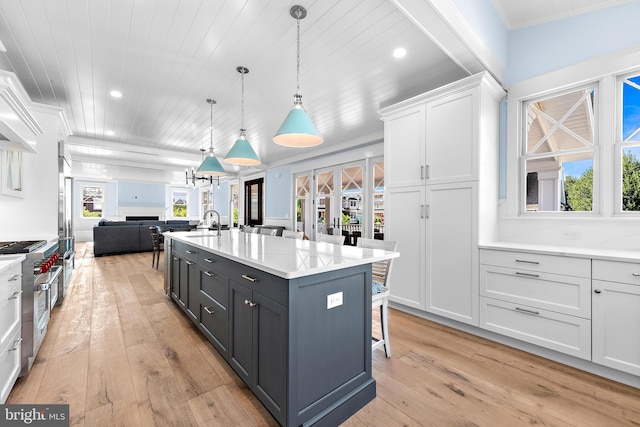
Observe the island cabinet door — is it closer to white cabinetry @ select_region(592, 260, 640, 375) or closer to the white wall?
white cabinetry @ select_region(592, 260, 640, 375)

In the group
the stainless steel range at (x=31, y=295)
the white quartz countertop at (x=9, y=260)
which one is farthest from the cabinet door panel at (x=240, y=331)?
the stainless steel range at (x=31, y=295)

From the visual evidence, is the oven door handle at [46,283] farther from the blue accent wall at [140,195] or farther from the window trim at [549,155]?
the blue accent wall at [140,195]

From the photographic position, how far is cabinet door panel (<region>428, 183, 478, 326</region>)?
257 cm

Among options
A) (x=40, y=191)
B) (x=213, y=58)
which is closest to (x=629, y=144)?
(x=213, y=58)

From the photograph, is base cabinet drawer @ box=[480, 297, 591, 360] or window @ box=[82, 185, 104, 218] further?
window @ box=[82, 185, 104, 218]

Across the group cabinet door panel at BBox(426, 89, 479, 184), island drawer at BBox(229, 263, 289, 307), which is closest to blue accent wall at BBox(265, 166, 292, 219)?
cabinet door panel at BBox(426, 89, 479, 184)

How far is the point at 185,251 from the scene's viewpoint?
2.79m

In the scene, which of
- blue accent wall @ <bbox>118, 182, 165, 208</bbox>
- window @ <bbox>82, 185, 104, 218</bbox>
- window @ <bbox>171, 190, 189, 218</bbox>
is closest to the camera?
window @ <bbox>82, 185, 104, 218</bbox>

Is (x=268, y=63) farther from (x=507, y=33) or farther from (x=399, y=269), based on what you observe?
(x=399, y=269)

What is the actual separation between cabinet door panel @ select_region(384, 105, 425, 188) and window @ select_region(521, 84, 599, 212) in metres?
1.00

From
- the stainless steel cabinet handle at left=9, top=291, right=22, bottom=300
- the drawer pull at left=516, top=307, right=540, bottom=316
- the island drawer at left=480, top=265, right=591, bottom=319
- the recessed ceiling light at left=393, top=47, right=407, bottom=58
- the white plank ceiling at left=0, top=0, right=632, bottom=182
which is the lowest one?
the drawer pull at left=516, top=307, right=540, bottom=316

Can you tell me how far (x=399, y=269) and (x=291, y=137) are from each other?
1.89 meters

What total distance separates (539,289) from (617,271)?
0.48 metres

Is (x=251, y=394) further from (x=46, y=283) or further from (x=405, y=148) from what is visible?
(x=405, y=148)
